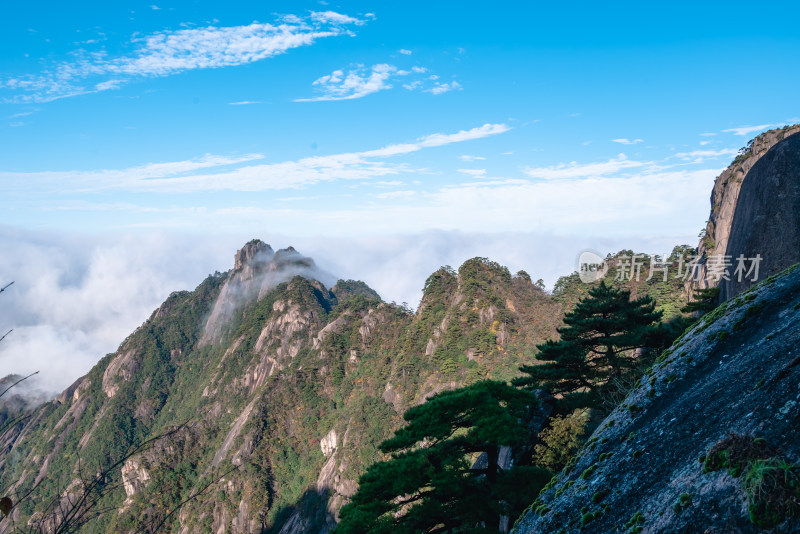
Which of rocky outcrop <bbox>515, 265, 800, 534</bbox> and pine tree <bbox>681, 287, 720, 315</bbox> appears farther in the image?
pine tree <bbox>681, 287, 720, 315</bbox>

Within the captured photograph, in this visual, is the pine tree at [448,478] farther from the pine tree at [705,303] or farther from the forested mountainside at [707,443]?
the pine tree at [705,303]

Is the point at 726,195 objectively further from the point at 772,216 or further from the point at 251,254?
the point at 251,254

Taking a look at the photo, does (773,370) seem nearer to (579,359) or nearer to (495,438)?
(495,438)

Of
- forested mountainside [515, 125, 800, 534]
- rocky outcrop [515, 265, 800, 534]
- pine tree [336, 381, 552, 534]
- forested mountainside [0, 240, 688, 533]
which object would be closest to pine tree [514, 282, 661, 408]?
forested mountainside [515, 125, 800, 534]

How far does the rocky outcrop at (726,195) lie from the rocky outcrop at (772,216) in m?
16.7

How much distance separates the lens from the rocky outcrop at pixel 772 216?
23359 millimetres

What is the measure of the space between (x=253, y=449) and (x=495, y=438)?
257 ft

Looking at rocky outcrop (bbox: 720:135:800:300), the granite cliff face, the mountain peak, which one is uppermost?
rocky outcrop (bbox: 720:135:800:300)

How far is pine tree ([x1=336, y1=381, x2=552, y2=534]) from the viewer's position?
13469mm

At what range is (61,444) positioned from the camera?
129375mm

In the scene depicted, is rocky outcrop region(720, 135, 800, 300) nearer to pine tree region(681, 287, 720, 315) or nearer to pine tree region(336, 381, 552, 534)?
pine tree region(681, 287, 720, 315)

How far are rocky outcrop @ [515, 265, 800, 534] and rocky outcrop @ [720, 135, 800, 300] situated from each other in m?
11.4

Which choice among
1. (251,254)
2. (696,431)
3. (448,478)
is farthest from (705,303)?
(251,254)

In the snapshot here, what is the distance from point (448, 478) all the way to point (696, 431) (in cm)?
724
